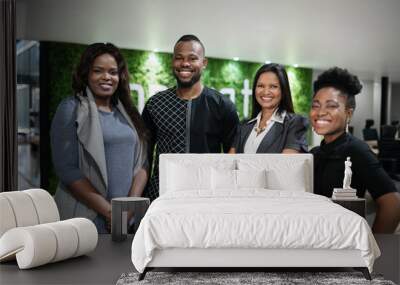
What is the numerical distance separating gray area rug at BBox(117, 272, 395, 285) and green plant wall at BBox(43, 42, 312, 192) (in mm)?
2573

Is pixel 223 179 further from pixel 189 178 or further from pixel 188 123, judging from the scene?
pixel 188 123

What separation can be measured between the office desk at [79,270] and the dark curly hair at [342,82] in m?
3.07

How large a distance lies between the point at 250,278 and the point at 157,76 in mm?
3106

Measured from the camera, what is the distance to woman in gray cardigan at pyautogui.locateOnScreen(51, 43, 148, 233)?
6.81 metres

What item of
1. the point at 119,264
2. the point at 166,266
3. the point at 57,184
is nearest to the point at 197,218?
the point at 166,266

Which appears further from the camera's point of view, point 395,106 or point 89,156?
point 395,106

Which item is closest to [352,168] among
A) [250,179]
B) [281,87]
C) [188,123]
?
[281,87]

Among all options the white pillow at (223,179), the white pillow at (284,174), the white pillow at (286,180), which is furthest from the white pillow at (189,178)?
the white pillow at (286,180)

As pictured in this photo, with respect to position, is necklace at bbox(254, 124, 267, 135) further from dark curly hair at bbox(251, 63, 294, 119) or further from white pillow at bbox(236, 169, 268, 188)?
white pillow at bbox(236, 169, 268, 188)

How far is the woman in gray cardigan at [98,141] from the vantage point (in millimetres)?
6812

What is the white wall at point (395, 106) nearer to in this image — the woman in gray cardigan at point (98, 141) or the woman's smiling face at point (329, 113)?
the woman's smiling face at point (329, 113)

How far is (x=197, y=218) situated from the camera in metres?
4.54

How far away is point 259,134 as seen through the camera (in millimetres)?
6879

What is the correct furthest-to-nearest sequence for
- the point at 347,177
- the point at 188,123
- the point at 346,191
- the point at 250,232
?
the point at 188,123 → the point at 347,177 → the point at 346,191 → the point at 250,232
